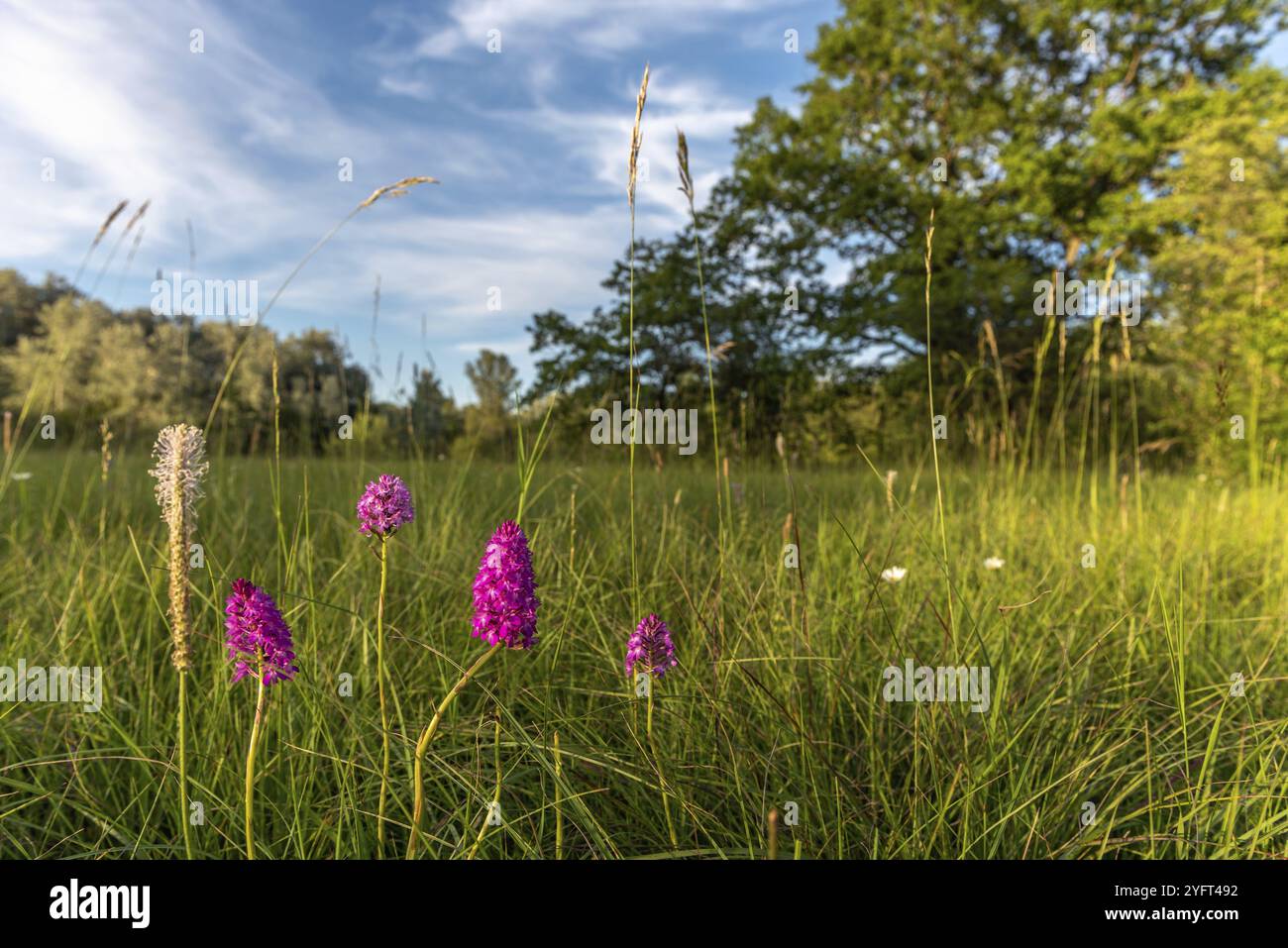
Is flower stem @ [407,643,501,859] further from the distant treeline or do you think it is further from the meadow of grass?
the distant treeline

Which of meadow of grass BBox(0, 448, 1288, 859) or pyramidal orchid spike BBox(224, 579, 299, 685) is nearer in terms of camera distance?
pyramidal orchid spike BBox(224, 579, 299, 685)

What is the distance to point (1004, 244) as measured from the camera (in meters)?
18.8

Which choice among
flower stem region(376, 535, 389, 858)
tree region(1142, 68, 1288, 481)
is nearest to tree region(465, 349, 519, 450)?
flower stem region(376, 535, 389, 858)

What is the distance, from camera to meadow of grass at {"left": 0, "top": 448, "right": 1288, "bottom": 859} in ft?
5.08

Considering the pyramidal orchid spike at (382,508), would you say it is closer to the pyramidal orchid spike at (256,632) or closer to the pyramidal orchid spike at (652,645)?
the pyramidal orchid spike at (256,632)

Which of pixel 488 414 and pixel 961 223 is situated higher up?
pixel 961 223

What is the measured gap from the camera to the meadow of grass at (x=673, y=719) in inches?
61.0

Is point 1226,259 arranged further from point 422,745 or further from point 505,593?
point 422,745

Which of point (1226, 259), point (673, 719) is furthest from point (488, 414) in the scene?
point (1226, 259)

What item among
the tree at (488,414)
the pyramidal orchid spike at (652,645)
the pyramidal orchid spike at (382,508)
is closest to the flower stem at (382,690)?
the pyramidal orchid spike at (382,508)

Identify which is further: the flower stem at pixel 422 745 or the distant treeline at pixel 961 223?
the distant treeline at pixel 961 223

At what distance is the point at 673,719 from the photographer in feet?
5.87
